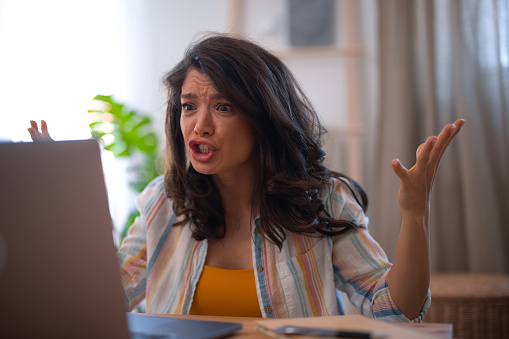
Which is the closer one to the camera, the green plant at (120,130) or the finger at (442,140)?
the finger at (442,140)

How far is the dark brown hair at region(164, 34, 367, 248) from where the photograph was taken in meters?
1.22

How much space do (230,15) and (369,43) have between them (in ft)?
2.53

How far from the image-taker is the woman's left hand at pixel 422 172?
888mm

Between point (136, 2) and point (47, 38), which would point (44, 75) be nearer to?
point (47, 38)

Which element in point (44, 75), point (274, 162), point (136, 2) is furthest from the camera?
point (136, 2)

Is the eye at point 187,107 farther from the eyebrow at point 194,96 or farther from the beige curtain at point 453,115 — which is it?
the beige curtain at point 453,115

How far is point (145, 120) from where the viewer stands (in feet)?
9.12

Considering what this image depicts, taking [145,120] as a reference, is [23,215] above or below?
below

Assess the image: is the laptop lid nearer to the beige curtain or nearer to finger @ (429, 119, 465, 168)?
finger @ (429, 119, 465, 168)

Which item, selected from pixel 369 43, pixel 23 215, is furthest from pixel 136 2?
pixel 23 215

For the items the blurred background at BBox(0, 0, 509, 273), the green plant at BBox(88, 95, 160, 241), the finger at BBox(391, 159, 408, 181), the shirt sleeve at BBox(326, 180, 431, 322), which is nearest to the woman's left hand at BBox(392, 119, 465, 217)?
the finger at BBox(391, 159, 408, 181)

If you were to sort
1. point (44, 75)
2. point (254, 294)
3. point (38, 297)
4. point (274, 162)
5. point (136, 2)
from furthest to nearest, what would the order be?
point (136, 2), point (44, 75), point (274, 162), point (254, 294), point (38, 297)

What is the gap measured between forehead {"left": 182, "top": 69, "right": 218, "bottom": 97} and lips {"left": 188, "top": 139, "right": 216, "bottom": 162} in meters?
0.12

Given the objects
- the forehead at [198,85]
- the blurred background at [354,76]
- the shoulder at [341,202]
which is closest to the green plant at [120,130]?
the blurred background at [354,76]
